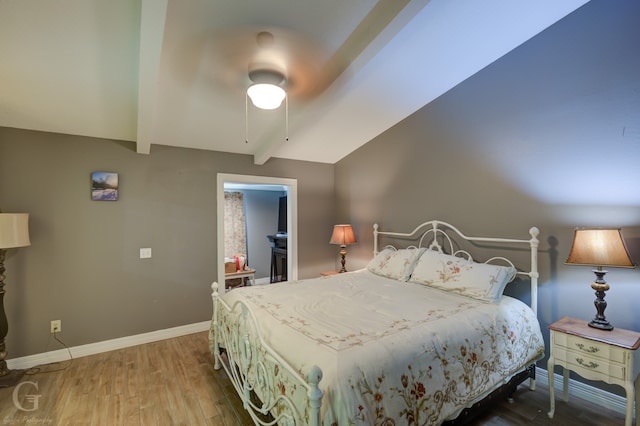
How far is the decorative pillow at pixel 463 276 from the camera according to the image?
2.34 meters

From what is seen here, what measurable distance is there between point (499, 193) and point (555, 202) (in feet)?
1.46

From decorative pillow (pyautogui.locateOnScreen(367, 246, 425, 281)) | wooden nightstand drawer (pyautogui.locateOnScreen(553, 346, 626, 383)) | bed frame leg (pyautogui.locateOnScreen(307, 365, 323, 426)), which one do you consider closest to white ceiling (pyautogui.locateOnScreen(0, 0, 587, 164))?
decorative pillow (pyautogui.locateOnScreen(367, 246, 425, 281))

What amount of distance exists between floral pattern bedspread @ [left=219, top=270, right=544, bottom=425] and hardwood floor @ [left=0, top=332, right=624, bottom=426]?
0.32m

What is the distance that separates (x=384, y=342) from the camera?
5.06 ft

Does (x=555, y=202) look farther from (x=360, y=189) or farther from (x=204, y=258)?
(x=204, y=258)

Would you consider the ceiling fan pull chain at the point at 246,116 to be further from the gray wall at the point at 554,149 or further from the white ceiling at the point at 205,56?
the gray wall at the point at 554,149

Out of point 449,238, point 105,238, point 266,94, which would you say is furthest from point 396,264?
point 105,238

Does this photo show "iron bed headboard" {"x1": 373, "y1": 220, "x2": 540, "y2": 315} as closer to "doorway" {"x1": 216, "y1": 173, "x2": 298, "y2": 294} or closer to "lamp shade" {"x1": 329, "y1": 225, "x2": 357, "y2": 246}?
"lamp shade" {"x1": 329, "y1": 225, "x2": 357, "y2": 246}

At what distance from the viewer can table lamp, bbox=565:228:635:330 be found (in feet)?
6.12

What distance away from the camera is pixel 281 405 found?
149cm

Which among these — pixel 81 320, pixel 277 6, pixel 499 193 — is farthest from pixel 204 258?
pixel 499 193

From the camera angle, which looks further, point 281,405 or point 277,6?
point 277,6

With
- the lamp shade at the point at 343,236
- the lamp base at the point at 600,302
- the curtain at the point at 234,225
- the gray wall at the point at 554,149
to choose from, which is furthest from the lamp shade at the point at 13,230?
the lamp base at the point at 600,302

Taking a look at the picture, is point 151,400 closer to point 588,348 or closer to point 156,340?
point 156,340
